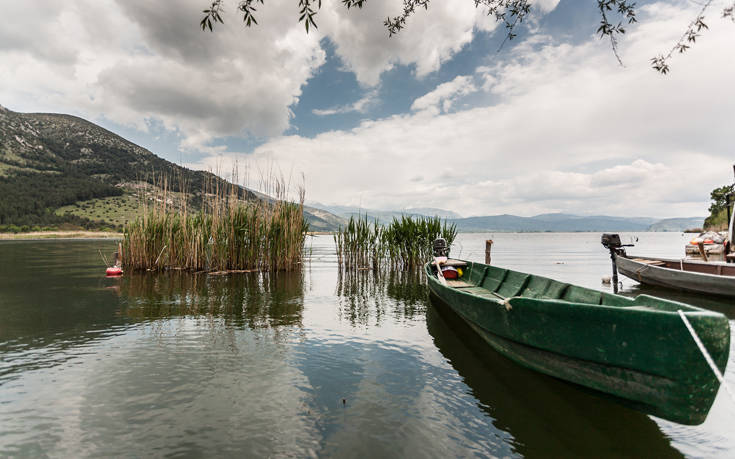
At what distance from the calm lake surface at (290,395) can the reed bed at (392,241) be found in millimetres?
8096

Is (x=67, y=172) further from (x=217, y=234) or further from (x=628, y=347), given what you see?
(x=628, y=347)

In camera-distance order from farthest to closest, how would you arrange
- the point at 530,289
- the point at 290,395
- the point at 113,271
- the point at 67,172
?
1. the point at 67,172
2. the point at 113,271
3. the point at 530,289
4. the point at 290,395

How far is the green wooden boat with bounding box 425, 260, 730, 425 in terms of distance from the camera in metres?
2.56

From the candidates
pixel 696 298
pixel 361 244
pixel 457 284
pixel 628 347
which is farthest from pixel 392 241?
pixel 628 347

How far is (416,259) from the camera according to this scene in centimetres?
1603

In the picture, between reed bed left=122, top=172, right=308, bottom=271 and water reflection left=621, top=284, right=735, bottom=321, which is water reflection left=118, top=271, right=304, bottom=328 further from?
water reflection left=621, top=284, right=735, bottom=321

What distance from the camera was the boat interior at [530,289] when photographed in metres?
3.67

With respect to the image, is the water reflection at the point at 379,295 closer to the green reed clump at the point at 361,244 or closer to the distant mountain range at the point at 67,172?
the green reed clump at the point at 361,244

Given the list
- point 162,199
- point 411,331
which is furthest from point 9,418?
point 162,199

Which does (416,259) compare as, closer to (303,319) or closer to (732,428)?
(303,319)

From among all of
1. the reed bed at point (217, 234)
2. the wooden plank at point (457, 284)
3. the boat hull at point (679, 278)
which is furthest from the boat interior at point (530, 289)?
the reed bed at point (217, 234)

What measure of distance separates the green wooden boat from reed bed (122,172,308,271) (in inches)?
464

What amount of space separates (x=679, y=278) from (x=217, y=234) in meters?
16.7

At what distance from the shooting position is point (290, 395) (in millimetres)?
4023
